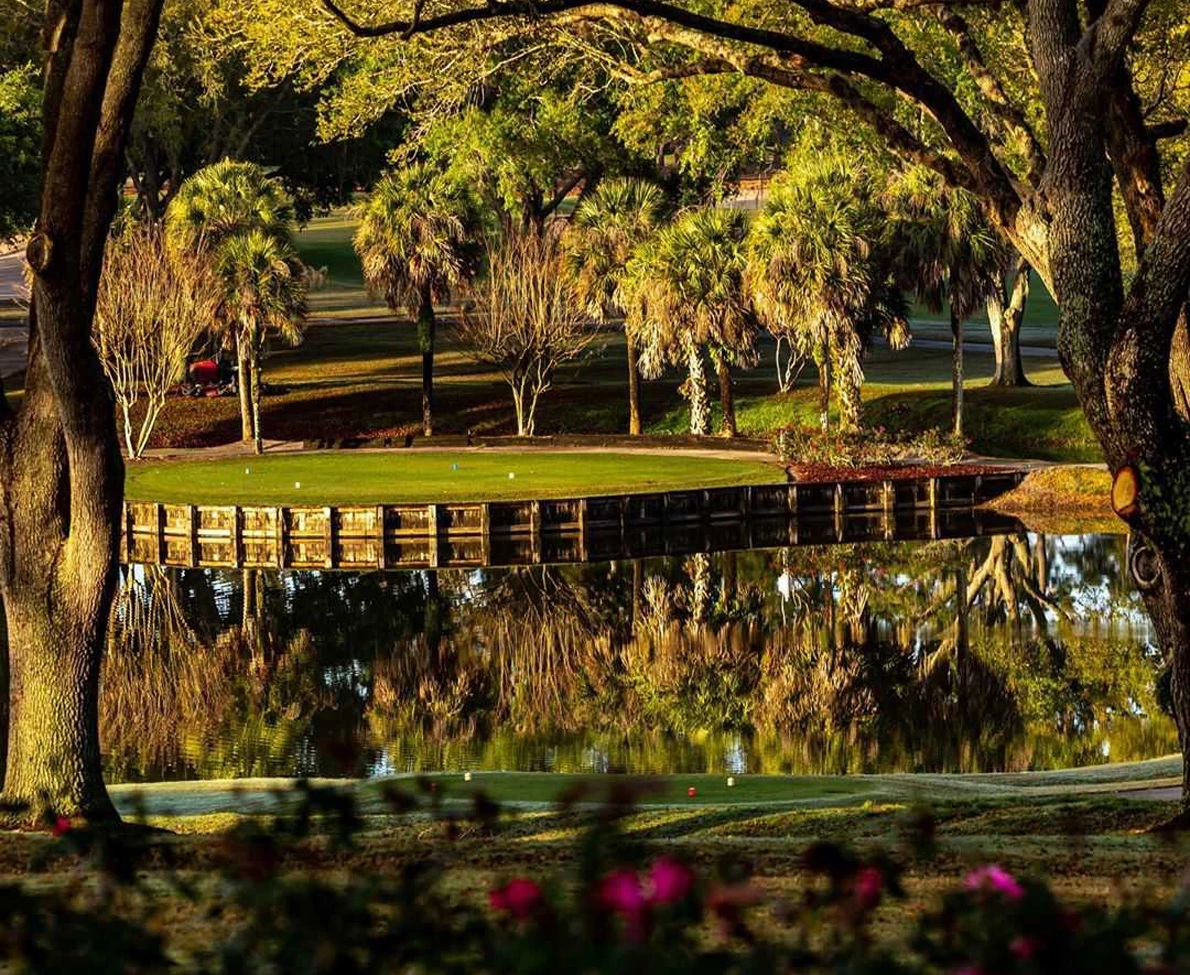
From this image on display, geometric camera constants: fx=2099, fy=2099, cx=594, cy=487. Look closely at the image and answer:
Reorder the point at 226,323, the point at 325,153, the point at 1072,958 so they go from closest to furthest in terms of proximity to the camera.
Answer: the point at 1072,958 < the point at 226,323 < the point at 325,153

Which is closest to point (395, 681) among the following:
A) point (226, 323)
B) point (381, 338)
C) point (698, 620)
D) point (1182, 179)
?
point (698, 620)

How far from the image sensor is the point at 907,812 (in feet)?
55.1

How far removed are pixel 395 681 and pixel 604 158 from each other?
42.2 m

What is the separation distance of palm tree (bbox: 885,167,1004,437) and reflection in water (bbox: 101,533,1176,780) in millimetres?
13374

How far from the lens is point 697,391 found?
6506cm

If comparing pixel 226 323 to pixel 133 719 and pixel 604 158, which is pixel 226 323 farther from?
pixel 133 719

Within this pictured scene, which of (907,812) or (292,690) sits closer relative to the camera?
(907,812)

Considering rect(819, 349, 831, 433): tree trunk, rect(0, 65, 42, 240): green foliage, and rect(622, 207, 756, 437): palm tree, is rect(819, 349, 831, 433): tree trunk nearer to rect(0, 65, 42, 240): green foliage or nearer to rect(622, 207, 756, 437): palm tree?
rect(622, 207, 756, 437): palm tree

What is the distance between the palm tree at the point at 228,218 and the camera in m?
68.8

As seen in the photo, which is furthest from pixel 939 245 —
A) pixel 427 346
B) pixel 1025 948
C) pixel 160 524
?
pixel 1025 948

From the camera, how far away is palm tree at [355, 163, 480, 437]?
68.9 metres

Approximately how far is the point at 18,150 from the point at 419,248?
14559mm

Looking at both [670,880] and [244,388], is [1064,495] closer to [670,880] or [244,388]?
[244,388]

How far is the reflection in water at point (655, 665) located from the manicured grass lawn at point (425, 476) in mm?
6233
